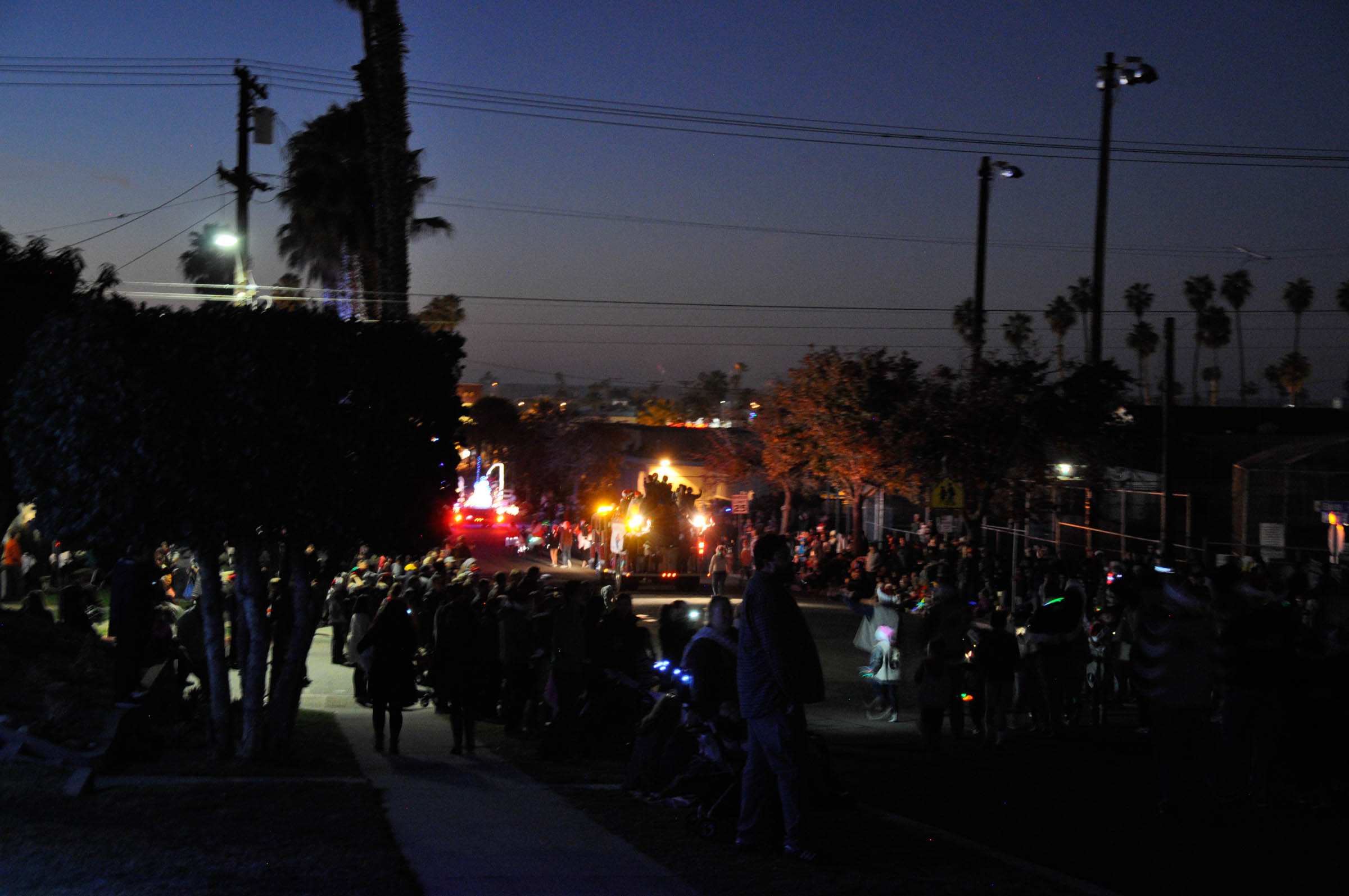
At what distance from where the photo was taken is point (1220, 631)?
10.5 meters

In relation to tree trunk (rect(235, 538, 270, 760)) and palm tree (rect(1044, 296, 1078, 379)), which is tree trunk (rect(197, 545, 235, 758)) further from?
palm tree (rect(1044, 296, 1078, 379))

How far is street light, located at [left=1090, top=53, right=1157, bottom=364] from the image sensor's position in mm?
24797

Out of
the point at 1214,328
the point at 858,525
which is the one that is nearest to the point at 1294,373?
the point at 1214,328

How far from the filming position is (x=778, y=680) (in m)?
7.39

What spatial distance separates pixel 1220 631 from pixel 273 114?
23556 mm

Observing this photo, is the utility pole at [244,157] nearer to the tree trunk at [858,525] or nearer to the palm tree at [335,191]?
the palm tree at [335,191]

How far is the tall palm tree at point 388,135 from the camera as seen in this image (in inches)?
725

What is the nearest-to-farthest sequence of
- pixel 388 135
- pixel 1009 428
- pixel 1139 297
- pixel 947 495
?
pixel 388 135 → pixel 947 495 → pixel 1009 428 → pixel 1139 297

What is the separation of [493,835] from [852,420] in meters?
26.3

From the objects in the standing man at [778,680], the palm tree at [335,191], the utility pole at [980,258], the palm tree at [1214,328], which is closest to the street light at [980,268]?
the utility pole at [980,258]

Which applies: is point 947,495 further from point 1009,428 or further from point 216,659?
point 216,659

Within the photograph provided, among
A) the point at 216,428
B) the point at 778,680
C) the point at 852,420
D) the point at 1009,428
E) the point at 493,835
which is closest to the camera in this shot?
the point at 778,680

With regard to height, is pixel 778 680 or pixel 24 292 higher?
pixel 24 292

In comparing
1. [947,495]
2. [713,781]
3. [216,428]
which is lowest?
[713,781]
